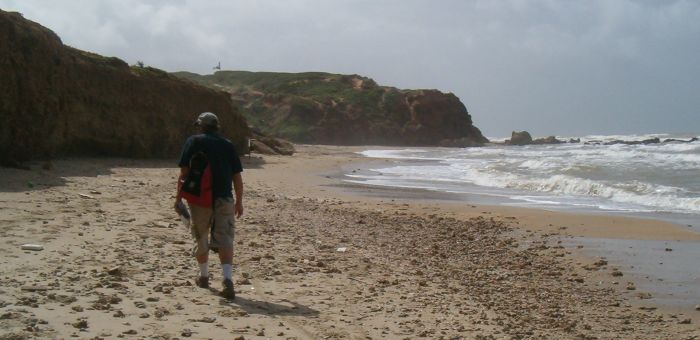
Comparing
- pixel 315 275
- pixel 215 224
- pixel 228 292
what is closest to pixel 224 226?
pixel 215 224

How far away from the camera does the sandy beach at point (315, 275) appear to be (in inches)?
191

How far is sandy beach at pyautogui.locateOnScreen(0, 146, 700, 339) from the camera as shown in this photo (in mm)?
4859

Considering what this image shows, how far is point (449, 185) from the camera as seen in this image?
20.4 m

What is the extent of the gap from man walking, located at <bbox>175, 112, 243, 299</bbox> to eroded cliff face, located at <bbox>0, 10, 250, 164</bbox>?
7155mm

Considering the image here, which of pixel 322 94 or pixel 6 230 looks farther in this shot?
pixel 322 94

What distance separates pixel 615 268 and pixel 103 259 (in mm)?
5743

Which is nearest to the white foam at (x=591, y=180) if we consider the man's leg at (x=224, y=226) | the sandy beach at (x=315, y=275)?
the sandy beach at (x=315, y=275)

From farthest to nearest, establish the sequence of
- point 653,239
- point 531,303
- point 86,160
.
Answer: point 86,160 < point 653,239 < point 531,303

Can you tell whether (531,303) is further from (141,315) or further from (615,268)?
(141,315)

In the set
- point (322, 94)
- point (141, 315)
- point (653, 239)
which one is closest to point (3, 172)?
point (141, 315)

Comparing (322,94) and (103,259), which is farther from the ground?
(322,94)

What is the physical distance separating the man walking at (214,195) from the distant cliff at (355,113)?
62630 millimetres

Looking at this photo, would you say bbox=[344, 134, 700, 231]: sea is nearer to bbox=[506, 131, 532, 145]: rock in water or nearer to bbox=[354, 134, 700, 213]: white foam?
bbox=[354, 134, 700, 213]: white foam

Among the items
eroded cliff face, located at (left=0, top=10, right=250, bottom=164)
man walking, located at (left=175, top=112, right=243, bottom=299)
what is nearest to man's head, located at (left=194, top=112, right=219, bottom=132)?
man walking, located at (left=175, top=112, right=243, bottom=299)
